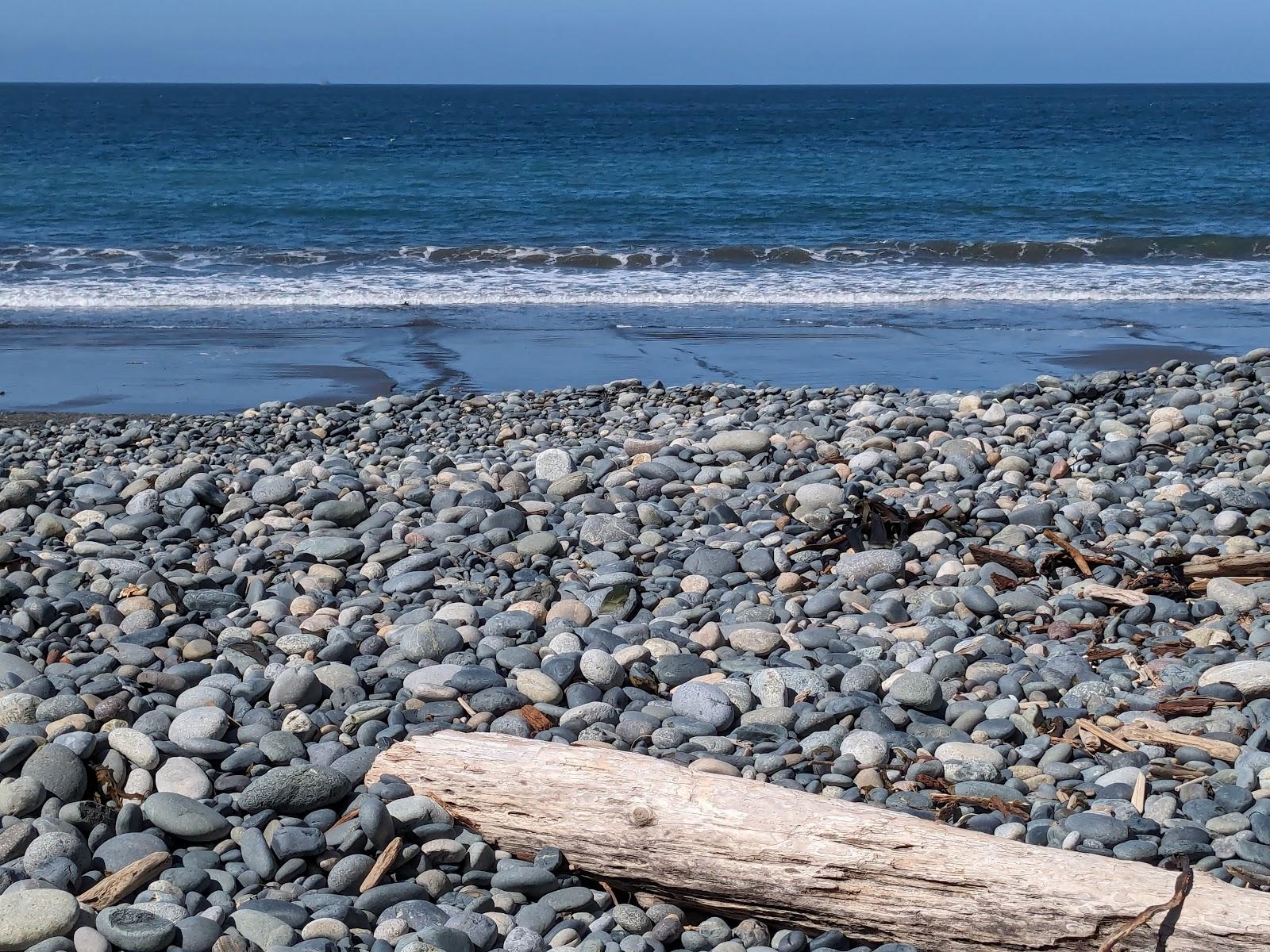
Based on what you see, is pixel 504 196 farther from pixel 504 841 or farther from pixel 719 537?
pixel 504 841

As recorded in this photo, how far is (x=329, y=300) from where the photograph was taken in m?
14.6

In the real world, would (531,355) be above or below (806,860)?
above

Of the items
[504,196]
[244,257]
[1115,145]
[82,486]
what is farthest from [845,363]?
[1115,145]

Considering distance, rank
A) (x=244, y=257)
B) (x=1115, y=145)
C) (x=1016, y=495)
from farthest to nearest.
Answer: (x=1115, y=145)
(x=244, y=257)
(x=1016, y=495)

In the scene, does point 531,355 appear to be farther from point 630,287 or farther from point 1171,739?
point 1171,739

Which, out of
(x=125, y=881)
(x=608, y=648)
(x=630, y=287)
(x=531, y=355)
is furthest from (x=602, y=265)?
(x=125, y=881)

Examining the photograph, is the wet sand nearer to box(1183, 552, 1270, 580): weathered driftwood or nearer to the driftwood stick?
box(1183, 552, 1270, 580): weathered driftwood

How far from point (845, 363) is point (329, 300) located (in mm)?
6840

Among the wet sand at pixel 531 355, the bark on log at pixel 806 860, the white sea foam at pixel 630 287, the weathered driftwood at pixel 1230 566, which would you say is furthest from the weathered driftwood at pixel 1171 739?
the white sea foam at pixel 630 287

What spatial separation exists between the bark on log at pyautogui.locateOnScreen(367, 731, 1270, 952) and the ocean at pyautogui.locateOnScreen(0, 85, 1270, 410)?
6909mm

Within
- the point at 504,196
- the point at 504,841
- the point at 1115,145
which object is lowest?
the point at 504,841

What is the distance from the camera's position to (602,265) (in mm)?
18016

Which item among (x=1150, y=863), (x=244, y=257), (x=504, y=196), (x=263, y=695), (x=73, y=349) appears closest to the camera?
(x=1150, y=863)

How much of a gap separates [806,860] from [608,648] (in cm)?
149
